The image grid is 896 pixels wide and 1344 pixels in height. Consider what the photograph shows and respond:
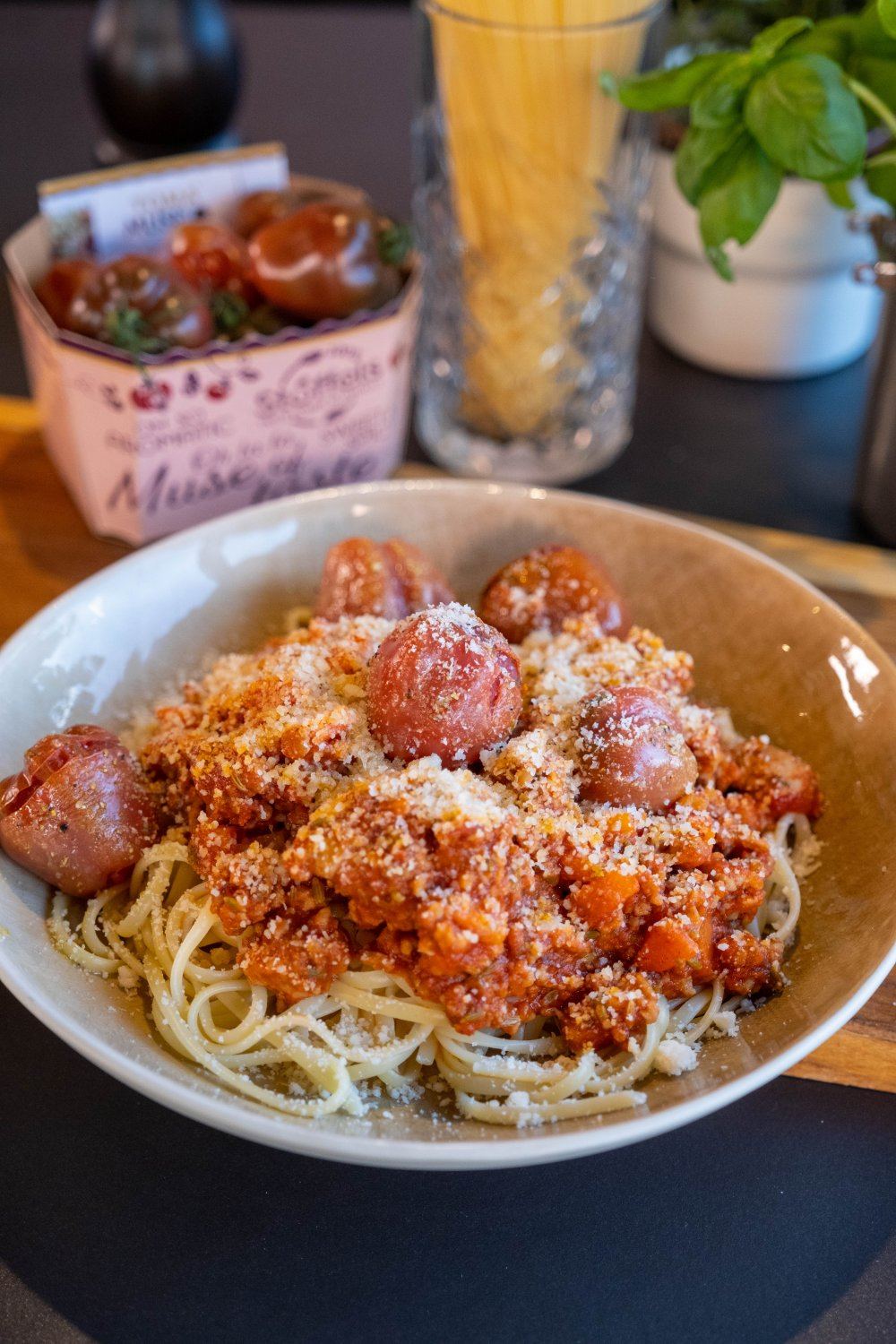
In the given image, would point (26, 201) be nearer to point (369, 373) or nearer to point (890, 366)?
point (369, 373)

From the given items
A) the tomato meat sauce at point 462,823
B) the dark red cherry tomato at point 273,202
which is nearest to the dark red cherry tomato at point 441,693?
the tomato meat sauce at point 462,823

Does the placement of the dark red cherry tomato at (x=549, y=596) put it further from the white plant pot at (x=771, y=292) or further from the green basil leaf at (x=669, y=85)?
the white plant pot at (x=771, y=292)

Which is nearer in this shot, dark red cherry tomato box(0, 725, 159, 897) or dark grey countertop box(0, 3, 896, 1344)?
dark grey countertop box(0, 3, 896, 1344)

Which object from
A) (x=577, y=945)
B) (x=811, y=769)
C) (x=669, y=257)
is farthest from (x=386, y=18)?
(x=577, y=945)

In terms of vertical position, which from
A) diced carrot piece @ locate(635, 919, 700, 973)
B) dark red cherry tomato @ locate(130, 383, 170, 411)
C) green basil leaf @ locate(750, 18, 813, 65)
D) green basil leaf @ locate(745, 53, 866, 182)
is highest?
green basil leaf @ locate(750, 18, 813, 65)

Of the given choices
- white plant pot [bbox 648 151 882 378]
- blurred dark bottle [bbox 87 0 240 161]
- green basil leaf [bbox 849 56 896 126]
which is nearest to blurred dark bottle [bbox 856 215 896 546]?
green basil leaf [bbox 849 56 896 126]

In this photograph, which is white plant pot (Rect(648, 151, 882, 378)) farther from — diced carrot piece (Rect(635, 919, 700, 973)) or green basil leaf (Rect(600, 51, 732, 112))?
diced carrot piece (Rect(635, 919, 700, 973))
